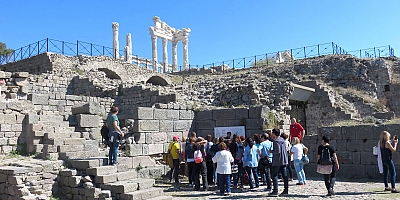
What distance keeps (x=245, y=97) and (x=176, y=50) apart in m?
34.0

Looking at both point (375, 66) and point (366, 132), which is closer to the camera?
point (366, 132)

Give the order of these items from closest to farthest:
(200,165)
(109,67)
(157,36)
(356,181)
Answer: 1. (200,165)
2. (356,181)
3. (109,67)
4. (157,36)

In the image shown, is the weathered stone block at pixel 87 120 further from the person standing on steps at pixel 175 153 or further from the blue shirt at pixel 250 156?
the blue shirt at pixel 250 156

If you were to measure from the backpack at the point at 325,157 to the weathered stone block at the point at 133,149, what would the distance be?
6.06 meters

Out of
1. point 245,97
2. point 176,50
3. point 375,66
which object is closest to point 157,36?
point 176,50

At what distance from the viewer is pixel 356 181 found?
1127cm

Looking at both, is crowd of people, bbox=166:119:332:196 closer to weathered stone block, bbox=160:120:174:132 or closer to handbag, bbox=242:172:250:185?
handbag, bbox=242:172:250:185

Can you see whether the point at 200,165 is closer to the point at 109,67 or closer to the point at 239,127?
the point at 239,127

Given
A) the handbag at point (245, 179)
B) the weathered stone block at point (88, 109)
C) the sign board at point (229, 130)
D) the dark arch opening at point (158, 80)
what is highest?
the dark arch opening at point (158, 80)

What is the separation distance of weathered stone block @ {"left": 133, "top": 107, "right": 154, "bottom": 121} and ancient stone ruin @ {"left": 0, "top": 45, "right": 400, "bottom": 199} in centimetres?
3

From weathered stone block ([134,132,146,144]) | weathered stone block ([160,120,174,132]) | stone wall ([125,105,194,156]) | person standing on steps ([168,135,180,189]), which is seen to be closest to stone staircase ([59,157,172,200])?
person standing on steps ([168,135,180,189])

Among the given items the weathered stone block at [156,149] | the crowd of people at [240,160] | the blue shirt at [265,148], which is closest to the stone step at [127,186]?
the crowd of people at [240,160]

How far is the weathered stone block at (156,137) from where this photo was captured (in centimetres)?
1280

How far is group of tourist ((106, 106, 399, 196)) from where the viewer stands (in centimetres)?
893
